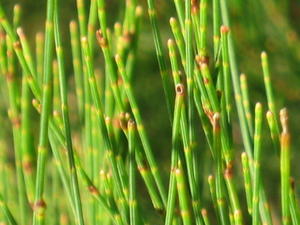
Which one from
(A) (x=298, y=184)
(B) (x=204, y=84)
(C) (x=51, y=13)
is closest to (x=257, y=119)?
(B) (x=204, y=84)

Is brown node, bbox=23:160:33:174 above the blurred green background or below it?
below

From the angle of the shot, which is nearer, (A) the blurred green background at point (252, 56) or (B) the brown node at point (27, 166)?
(B) the brown node at point (27, 166)

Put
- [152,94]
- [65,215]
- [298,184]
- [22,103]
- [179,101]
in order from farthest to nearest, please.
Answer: [152,94] → [298,184] → [65,215] → [22,103] → [179,101]

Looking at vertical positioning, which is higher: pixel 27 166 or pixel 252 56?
pixel 252 56

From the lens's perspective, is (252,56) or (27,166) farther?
(252,56)

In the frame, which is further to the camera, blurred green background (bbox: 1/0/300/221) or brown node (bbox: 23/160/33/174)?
blurred green background (bbox: 1/0/300/221)

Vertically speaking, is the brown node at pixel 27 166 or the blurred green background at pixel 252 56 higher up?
the blurred green background at pixel 252 56

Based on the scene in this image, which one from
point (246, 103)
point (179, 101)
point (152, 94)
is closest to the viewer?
point (179, 101)

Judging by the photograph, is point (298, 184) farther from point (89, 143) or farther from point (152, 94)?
point (89, 143)
